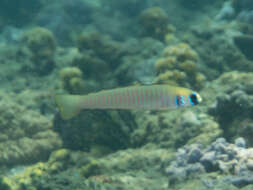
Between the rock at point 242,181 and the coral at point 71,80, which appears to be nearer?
the rock at point 242,181

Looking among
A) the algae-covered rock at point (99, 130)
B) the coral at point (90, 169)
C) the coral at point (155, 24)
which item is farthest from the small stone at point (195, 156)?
the coral at point (155, 24)

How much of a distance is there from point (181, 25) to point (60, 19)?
7.21 meters

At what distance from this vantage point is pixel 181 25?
15.0m

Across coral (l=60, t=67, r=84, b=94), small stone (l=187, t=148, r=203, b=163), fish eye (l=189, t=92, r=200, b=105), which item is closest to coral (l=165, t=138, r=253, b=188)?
small stone (l=187, t=148, r=203, b=163)

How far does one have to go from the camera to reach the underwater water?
339 cm

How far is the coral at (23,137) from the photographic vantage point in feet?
18.3

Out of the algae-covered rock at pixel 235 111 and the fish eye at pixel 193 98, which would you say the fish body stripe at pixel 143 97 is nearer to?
the fish eye at pixel 193 98

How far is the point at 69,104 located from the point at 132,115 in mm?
2743

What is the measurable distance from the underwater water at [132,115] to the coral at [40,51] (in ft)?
0.14

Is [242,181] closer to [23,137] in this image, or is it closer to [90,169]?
[90,169]

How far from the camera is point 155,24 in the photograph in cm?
1319

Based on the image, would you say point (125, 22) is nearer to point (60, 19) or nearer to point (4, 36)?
point (60, 19)

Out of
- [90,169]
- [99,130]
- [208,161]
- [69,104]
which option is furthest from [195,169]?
[99,130]

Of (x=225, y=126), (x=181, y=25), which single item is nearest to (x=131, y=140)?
(x=225, y=126)
